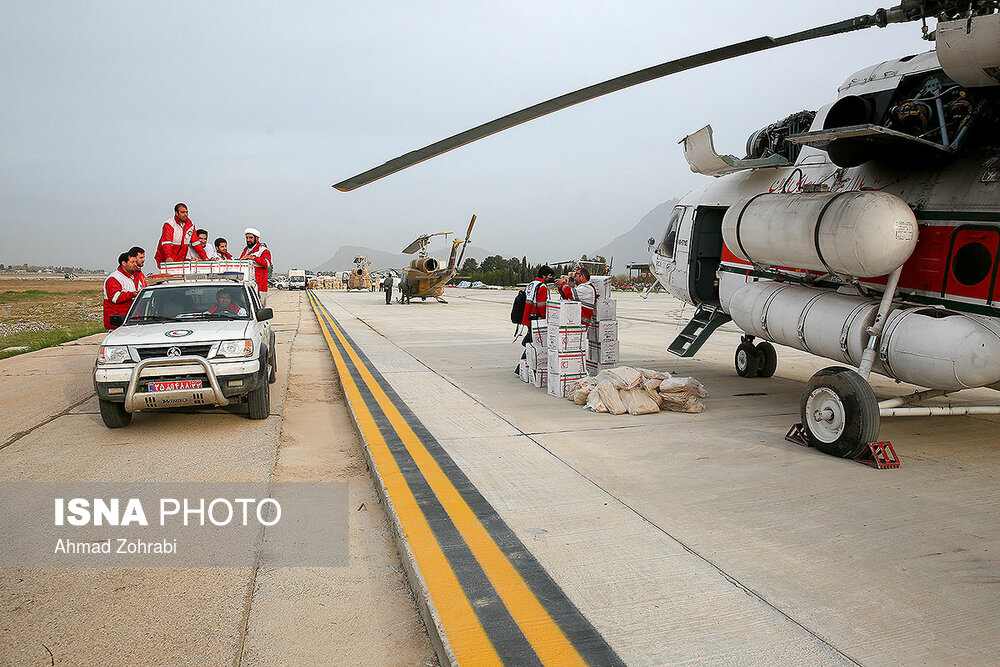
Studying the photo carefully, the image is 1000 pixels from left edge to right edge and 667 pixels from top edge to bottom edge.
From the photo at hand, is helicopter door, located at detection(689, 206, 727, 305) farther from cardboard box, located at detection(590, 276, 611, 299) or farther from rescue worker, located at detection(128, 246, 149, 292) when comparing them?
rescue worker, located at detection(128, 246, 149, 292)

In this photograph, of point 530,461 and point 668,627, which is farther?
point 530,461

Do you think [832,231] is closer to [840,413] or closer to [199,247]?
[840,413]

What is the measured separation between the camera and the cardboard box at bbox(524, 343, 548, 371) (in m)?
8.90

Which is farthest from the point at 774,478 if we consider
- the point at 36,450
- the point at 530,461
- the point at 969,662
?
the point at 36,450

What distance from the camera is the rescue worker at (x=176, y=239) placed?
9.73m

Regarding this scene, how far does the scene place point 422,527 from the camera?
12.8 feet

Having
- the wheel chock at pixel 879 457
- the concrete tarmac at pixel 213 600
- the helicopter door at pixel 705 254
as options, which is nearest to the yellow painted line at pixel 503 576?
the concrete tarmac at pixel 213 600

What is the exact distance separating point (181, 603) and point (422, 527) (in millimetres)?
1351

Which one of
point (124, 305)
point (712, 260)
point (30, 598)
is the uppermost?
point (712, 260)

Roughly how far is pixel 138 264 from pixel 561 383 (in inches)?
251

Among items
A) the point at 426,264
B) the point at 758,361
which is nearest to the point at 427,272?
the point at 426,264

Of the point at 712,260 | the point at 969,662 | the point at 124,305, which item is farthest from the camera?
the point at 712,260

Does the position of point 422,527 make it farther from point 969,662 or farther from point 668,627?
point 969,662

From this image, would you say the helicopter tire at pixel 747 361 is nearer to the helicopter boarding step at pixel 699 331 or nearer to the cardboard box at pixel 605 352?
the helicopter boarding step at pixel 699 331
